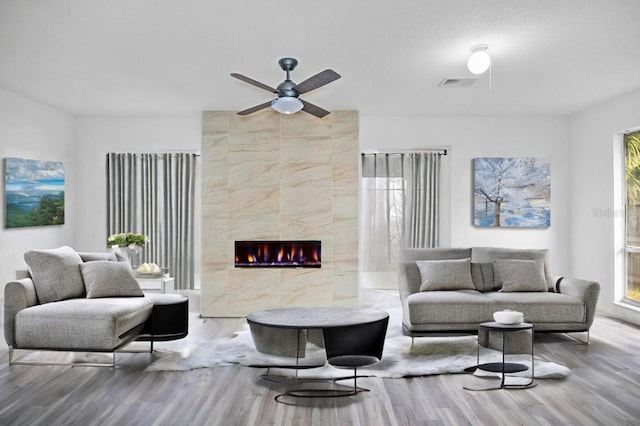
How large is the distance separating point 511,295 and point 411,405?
7.70 ft

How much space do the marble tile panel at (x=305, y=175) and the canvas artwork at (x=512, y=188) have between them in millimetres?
2071

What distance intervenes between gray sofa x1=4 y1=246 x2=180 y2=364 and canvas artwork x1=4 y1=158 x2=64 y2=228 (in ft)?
5.57

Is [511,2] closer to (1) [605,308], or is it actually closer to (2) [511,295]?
(2) [511,295]

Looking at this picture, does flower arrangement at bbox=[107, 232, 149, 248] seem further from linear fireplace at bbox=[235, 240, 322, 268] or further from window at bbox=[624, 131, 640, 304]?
window at bbox=[624, 131, 640, 304]

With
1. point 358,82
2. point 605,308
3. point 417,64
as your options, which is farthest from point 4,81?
point 605,308

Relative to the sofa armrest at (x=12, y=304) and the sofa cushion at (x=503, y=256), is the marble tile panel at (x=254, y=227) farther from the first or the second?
the sofa armrest at (x=12, y=304)

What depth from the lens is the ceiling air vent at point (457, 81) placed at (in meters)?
5.90

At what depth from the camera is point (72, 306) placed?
4.80 m

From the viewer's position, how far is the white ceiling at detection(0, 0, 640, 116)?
3.97 metres

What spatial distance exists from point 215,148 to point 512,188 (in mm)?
3894

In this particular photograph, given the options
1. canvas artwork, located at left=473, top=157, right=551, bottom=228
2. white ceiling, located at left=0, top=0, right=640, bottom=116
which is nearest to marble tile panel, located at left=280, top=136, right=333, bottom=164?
white ceiling, located at left=0, top=0, right=640, bottom=116

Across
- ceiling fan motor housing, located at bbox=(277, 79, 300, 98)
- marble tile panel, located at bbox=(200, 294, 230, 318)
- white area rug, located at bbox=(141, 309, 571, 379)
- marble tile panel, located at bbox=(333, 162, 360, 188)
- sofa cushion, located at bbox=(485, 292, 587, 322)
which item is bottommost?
white area rug, located at bbox=(141, 309, 571, 379)

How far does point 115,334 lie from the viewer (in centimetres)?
468

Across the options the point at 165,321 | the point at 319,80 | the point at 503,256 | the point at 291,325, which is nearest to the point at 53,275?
the point at 165,321
